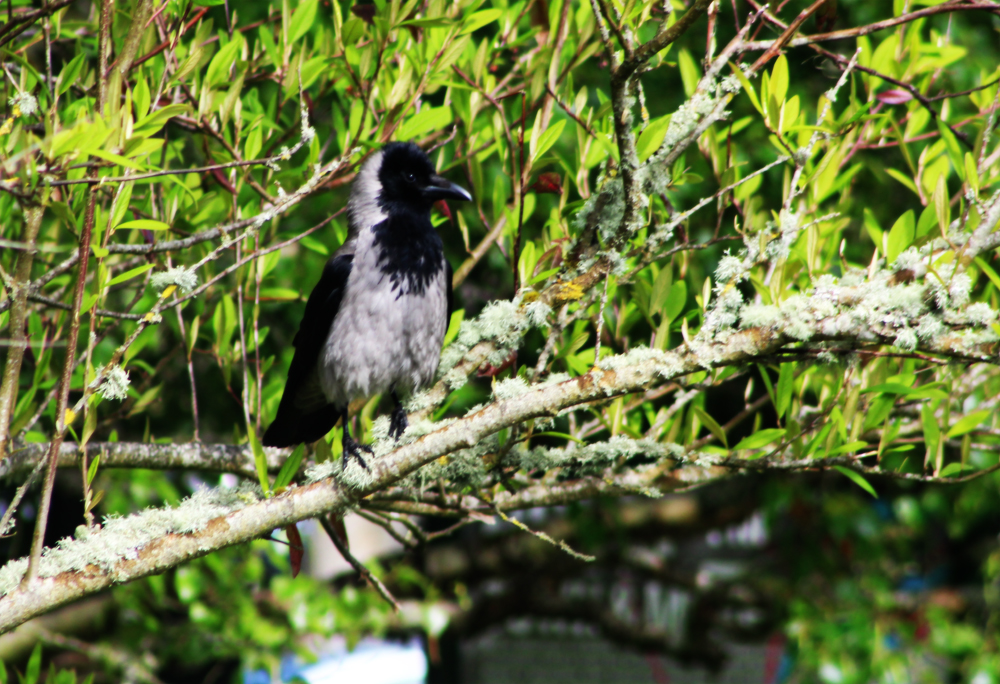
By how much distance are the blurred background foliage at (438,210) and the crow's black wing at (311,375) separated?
0.07 metres

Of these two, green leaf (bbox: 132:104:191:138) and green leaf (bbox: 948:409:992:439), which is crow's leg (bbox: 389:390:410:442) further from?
green leaf (bbox: 948:409:992:439)

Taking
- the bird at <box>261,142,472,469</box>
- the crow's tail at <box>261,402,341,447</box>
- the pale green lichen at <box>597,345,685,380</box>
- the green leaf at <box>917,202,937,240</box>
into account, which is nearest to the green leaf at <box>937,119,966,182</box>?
the green leaf at <box>917,202,937,240</box>

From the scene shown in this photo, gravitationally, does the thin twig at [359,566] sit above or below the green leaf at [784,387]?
below

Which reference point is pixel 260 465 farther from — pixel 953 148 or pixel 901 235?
pixel 953 148

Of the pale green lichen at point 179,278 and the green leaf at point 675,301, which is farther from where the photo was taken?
the green leaf at point 675,301

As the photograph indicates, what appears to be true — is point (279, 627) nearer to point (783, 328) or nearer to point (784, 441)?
point (784, 441)

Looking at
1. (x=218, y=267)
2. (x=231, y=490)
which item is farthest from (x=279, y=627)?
(x=231, y=490)

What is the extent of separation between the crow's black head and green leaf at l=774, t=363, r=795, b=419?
1.21 m

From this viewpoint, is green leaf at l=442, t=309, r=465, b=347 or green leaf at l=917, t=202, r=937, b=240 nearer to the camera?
green leaf at l=917, t=202, r=937, b=240

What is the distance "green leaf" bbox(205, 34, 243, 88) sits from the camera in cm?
222

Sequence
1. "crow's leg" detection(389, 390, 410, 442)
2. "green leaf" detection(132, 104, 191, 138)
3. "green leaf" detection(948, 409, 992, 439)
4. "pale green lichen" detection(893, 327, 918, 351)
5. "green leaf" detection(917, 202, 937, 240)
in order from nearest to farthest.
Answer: "green leaf" detection(132, 104, 191, 138) < "pale green lichen" detection(893, 327, 918, 351) < "green leaf" detection(917, 202, 937, 240) < "green leaf" detection(948, 409, 992, 439) < "crow's leg" detection(389, 390, 410, 442)

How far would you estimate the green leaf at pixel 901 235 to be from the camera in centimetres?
208

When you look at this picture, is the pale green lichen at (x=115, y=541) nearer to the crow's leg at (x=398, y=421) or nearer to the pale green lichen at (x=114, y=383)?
the pale green lichen at (x=114, y=383)

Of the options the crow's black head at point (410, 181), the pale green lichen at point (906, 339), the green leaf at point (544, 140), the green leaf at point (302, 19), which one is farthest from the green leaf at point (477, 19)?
the pale green lichen at point (906, 339)
